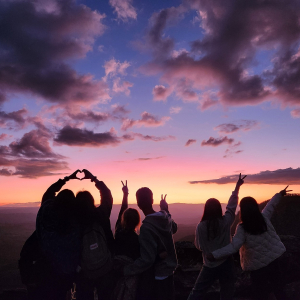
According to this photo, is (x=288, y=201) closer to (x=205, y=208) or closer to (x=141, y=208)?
(x=205, y=208)

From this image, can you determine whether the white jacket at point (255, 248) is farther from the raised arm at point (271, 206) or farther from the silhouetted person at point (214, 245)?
the raised arm at point (271, 206)

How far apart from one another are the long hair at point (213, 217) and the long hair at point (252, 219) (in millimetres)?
394

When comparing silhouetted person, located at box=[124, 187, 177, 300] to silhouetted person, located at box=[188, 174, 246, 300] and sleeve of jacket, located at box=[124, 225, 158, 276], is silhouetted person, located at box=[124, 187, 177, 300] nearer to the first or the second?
sleeve of jacket, located at box=[124, 225, 158, 276]

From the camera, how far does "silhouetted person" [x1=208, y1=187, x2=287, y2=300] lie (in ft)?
13.0

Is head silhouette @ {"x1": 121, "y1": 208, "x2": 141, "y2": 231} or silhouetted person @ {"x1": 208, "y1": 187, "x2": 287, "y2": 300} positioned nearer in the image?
head silhouette @ {"x1": 121, "y1": 208, "x2": 141, "y2": 231}

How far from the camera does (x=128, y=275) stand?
3447 mm

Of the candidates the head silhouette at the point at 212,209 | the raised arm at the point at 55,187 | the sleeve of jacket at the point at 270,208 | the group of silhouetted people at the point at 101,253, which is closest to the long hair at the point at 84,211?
the group of silhouetted people at the point at 101,253

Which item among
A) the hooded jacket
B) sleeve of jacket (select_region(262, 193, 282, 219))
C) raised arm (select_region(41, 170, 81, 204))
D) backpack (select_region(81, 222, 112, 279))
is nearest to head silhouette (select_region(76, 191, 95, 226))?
backpack (select_region(81, 222, 112, 279))

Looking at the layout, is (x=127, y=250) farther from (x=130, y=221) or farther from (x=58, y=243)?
(x=58, y=243)

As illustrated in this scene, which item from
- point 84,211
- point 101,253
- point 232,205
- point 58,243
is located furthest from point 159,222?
point 232,205

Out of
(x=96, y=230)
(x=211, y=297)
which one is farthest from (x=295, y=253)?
(x=96, y=230)

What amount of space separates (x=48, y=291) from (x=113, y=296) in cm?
89

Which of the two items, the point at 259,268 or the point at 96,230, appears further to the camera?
the point at 259,268

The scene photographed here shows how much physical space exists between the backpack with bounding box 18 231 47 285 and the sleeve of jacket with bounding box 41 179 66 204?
0.58 m
